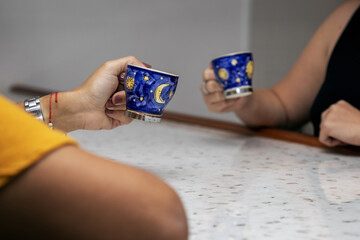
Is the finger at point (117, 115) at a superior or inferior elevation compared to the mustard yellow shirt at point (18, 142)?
inferior

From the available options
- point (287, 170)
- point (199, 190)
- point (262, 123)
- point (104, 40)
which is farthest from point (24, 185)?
point (104, 40)

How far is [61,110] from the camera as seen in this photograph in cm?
109

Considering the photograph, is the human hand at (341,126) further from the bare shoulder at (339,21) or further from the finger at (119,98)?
the finger at (119,98)

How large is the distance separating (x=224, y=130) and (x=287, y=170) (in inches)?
25.5

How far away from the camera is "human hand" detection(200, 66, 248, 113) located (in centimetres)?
139

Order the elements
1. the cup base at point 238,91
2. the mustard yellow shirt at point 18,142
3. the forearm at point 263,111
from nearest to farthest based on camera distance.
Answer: the mustard yellow shirt at point 18,142 → the cup base at point 238,91 → the forearm at point 263,111

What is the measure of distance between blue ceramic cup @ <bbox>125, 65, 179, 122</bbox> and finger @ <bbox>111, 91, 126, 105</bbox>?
3.6 inches

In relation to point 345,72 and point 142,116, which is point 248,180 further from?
point 345,72

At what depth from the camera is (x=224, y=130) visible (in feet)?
5.45

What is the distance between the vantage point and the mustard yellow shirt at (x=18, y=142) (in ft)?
1.21

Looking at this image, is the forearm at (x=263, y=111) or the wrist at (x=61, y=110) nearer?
the wrist at (x=61, y=110)

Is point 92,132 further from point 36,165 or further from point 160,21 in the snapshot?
point 160,21

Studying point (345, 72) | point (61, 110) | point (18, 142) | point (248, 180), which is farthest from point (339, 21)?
point (18, 142)

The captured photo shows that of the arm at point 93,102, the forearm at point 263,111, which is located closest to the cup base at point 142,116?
the arm at point 93,102
